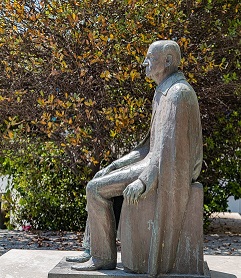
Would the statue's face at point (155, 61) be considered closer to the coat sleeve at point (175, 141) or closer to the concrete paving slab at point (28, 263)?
the coat sleeve at point (175, 141)

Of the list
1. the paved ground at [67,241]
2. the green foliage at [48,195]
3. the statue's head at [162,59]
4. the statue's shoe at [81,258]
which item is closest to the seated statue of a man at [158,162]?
the statue's head at [162,59]

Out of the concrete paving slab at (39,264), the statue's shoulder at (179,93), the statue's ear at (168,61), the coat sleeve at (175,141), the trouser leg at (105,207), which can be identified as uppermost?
the statue's ear at (168,61)

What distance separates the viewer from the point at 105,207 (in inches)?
169

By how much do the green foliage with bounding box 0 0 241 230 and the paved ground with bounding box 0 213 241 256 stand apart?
1025 millimetres

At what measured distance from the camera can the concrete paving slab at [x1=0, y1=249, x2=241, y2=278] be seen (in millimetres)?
4660

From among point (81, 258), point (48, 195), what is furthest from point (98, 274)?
point (48, 195)

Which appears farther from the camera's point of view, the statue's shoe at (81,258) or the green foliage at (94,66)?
the green foliage at (94,66)

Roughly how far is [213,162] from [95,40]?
3.21m

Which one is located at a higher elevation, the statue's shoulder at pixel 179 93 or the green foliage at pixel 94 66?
the green foliage at pixel 94 66

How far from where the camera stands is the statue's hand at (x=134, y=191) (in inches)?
161

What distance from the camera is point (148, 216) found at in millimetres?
4180

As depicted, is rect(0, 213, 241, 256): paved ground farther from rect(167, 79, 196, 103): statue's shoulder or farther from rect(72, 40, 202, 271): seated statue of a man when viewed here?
rect(167, 79, 196, 103): statue's shoulder

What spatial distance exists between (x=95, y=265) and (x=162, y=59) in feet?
5.65

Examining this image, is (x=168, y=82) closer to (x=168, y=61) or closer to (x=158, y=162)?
(x=168, y=61)
